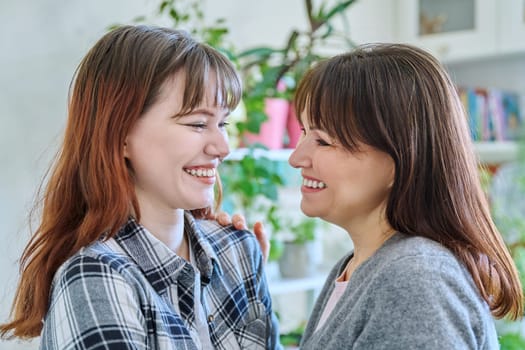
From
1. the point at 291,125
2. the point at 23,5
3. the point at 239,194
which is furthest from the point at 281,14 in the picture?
the point at 23,5

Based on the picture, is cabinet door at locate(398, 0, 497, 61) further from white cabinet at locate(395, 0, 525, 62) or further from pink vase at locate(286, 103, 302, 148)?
pink vase at locate(286, 103, 302, 148)

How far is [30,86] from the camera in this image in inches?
81.4

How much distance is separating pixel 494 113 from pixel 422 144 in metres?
2.11

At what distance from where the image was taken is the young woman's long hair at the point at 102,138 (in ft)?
3.62

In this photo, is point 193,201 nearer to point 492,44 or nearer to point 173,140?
point 173,140

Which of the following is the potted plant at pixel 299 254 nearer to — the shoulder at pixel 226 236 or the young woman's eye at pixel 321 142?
the shoulder at pixel 226 236

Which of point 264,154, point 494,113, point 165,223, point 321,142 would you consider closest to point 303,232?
point 264,154

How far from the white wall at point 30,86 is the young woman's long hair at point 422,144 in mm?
1146

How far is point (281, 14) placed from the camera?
278 centimetres

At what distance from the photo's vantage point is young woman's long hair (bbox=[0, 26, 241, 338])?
1103 millimetres

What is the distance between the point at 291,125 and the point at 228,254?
1102mm

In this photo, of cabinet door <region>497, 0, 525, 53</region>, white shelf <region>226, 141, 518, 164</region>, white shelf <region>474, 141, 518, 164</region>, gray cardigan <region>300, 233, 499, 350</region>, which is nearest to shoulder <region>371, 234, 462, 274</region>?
gray cardigan <region>300, 233, 499, 350</region>

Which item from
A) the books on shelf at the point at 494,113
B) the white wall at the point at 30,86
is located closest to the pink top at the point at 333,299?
the white wall at the point at 30,86

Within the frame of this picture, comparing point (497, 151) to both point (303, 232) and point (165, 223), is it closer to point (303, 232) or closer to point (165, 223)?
point (303, 232)
